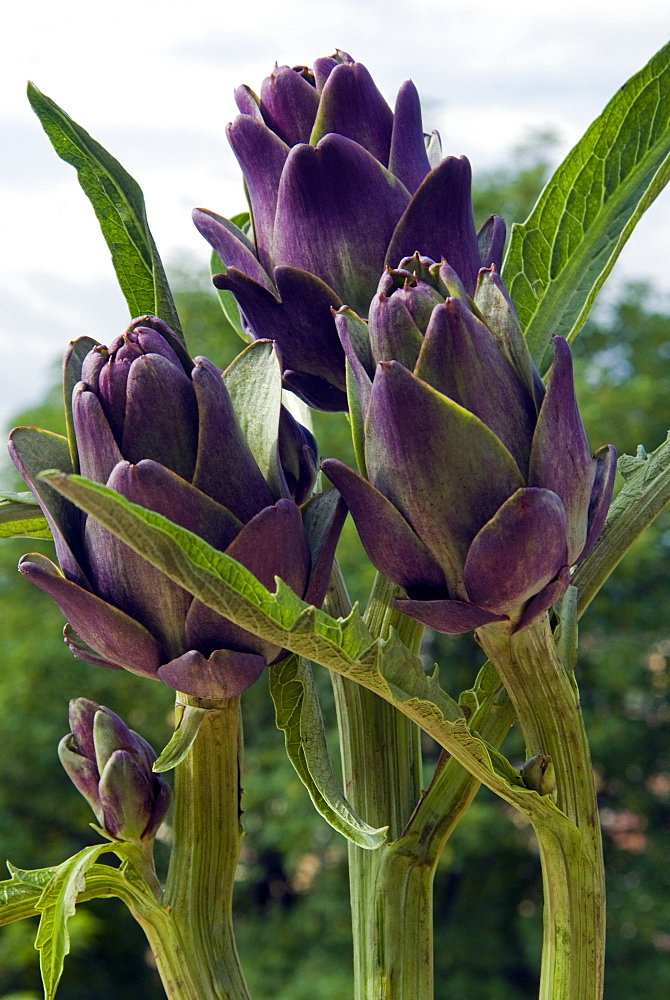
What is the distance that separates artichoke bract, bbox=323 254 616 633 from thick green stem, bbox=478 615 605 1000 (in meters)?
0.03

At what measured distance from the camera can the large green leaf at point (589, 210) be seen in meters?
0.32

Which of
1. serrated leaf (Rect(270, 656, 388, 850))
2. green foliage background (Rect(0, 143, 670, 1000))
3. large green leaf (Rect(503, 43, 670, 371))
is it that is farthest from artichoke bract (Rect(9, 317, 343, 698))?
green foliage background (Rect(0, 143, 670, 1000))

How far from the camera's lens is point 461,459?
0.23 meters

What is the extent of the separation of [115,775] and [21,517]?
0.08 meters

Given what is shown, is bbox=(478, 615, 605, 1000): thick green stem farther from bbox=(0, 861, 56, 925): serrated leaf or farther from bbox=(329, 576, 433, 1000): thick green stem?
bbox=(0, 861, 56, 925): serrated leaf

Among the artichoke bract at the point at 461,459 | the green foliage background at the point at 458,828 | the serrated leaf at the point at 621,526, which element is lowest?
the artichoke bract at the point at 461,459

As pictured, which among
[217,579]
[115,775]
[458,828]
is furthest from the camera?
[458,828]

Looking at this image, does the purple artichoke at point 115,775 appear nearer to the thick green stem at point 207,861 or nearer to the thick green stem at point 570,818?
the thick green stem at point 207,861

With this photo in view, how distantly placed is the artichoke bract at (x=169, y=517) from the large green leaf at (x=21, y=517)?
0.05 m

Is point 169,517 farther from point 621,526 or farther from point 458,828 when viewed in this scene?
point 458,828

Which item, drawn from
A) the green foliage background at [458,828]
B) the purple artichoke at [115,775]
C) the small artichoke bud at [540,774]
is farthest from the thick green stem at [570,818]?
the green foliage background at [458,828]

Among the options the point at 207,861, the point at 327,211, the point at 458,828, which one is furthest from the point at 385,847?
the point at 458,828

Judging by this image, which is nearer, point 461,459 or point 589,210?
point 461,459

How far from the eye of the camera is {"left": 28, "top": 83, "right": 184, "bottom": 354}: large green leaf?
318mm
